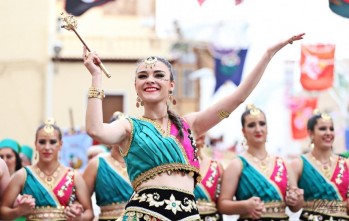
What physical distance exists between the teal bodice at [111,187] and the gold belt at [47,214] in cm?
40

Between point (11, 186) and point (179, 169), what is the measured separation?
225 cm

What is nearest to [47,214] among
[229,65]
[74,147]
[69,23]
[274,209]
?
[274,209]

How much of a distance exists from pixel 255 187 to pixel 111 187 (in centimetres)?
114

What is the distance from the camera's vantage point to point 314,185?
6.67 meters

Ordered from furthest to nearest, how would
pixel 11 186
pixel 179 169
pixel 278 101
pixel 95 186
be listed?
pixel 278 101
pixel 95 186
pixel 11 186
pixel 179 169

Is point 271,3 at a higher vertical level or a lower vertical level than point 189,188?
higher

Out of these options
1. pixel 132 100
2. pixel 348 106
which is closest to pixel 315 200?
pixel 132 100

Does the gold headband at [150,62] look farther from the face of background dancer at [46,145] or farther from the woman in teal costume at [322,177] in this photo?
the woman in teal costume at [322,177]

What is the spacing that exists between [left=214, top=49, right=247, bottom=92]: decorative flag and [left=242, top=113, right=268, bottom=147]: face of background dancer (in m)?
6.93

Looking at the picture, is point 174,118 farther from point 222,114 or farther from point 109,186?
point 109,186

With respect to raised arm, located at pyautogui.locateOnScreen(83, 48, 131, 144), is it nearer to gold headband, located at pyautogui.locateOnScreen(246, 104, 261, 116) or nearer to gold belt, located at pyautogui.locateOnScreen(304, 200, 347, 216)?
gold headband, located at pyautogui.locateOnScreen(246, 104, 261, 116)

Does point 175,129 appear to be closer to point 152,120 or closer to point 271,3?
point 152,120

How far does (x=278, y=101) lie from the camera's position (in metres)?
26.8

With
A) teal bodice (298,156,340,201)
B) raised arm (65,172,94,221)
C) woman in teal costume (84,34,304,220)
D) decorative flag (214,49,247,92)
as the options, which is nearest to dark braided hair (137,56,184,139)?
woman in teal costume (84,34,304,220)
